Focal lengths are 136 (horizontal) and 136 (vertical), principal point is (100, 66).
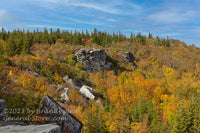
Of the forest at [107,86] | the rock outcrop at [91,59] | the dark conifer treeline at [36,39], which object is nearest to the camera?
the forest at [107,86]

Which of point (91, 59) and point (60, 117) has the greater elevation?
point (91, 59)

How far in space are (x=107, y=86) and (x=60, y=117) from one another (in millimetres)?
34121

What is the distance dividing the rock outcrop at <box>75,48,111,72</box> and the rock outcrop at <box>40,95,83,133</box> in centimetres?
3746

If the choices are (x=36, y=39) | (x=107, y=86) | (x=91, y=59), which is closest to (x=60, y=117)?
(x=107, y=86)

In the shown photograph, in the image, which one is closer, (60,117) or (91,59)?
(60,117)

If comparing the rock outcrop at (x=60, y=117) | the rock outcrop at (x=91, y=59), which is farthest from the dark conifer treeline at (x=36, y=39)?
the rock outcrop at (x=60, y=117)

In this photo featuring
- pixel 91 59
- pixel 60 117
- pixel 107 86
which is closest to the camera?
pixel 60 117

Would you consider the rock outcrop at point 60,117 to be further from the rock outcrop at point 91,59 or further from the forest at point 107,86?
the rock outcrop at point 91,59

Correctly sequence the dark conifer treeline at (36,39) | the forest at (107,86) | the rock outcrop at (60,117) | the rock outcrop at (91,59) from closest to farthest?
1. the rock outcrop at (60,117)
2. the forest at (107,86)
3. the dark conifer treeline at (36,39)
4. the rock outcrop at (91,59)

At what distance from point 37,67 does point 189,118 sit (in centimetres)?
2655

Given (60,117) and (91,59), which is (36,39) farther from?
(60,117)

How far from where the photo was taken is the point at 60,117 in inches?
249

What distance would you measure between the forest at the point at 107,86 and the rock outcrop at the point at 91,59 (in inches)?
80.5

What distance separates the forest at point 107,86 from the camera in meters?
15.4
